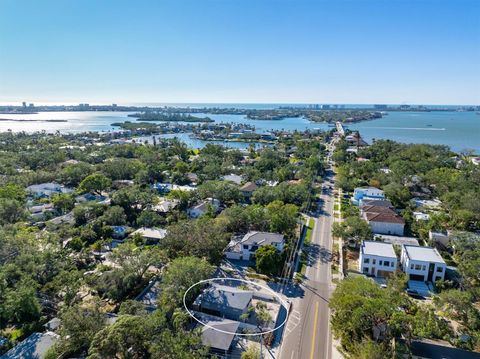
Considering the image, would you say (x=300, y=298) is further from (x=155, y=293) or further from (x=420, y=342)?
(x=155, y=293)

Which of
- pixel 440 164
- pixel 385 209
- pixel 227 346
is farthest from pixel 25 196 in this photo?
pixel 440 164

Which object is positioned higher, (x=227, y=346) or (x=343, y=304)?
(x=343, y=304)

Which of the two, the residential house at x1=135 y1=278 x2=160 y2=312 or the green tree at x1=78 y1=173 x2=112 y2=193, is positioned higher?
the green tree at x1=78 y1=173 x2=112 y2=193

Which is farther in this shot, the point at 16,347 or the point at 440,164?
the point at 440,164

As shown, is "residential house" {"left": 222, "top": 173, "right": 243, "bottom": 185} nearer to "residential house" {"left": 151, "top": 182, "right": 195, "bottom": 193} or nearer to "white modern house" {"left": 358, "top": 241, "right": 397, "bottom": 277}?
"residential house" {"left": 151, "top": 182, "right": 195, "bottom": 193}

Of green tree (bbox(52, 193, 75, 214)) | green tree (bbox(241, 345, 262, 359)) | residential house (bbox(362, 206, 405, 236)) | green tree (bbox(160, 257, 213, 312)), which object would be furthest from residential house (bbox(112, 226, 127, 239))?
residential house (bbox(362, 206, 405, 236))

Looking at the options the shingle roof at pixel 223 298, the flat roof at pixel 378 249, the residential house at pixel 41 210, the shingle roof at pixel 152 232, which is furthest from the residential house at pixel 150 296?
the residential house at pixel 41 210

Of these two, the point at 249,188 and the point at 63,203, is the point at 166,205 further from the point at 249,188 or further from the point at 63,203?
the point at 249,188

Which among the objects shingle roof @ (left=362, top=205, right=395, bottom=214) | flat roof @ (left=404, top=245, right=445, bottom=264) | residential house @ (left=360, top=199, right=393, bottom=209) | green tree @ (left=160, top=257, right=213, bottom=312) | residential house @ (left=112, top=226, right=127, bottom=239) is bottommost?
residential house @ (left=112, top=226, right=127, bottom=239)
